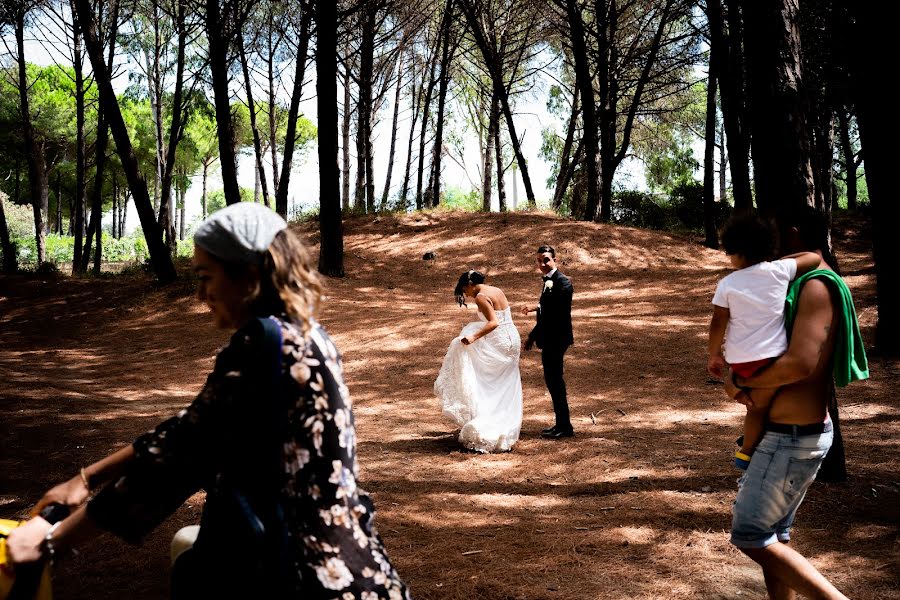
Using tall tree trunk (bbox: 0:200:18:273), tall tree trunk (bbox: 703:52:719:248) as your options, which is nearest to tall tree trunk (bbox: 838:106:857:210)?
tall tree trunk (bbox: 703:52:719:248)

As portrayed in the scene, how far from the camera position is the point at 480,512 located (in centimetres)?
541

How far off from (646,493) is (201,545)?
472cm

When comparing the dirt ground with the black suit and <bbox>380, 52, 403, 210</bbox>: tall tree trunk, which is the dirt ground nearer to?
the black suit

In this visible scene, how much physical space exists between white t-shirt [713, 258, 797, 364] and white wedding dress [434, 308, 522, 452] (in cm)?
426

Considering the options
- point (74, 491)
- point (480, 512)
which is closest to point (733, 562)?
point (480, 512)

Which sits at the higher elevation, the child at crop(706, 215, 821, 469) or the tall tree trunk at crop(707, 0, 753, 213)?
the tall tree trunk at crop(707, 0, 753, 213)

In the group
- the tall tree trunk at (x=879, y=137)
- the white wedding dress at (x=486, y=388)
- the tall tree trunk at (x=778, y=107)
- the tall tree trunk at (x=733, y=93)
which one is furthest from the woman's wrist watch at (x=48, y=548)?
the tall tree trunk at (x=733, y=93)

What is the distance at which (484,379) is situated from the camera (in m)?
7.26

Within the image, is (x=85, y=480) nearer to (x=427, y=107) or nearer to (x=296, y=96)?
(x=296, y=96)

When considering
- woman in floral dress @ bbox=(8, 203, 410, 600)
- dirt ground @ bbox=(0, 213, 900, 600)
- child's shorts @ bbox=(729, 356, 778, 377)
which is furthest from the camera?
dirt ground @ bbox=(0, 213, 900, 600)

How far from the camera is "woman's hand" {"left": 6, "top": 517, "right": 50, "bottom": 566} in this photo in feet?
5.03

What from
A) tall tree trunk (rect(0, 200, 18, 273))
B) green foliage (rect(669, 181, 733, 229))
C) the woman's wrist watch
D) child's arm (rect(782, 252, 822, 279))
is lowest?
the woman's wrist watch

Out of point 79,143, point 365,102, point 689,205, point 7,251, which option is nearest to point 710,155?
point 689,205

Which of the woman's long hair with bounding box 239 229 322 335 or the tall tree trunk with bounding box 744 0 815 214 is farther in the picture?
the tall tree trunk with bounding box 744 0 815 214
